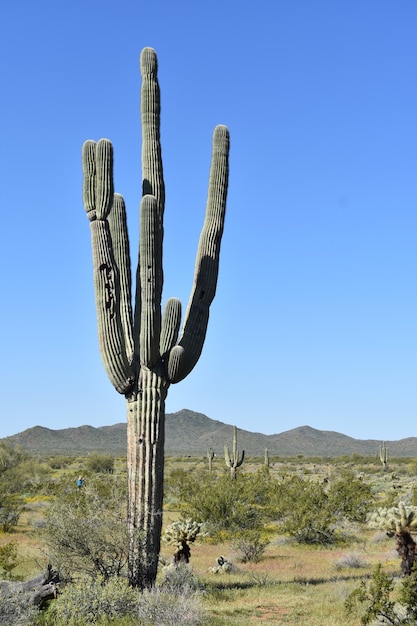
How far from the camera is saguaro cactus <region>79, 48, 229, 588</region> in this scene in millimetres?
10156

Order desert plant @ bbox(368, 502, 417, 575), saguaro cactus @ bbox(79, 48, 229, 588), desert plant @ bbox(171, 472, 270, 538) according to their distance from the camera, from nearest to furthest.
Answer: desert plant @ bbox(368, 502, 417, 575) < saguaro cactus @ bbox(79, 48, 229, 588) < desert plant @ bbox(171, 472, 270, 538)

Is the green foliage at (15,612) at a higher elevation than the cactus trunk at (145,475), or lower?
lower

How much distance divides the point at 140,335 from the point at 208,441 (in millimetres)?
116201

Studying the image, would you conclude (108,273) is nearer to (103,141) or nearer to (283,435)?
(103,141)

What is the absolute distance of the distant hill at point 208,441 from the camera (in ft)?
377

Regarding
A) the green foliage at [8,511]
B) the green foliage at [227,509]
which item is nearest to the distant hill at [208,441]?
the green foliage at [8,511]

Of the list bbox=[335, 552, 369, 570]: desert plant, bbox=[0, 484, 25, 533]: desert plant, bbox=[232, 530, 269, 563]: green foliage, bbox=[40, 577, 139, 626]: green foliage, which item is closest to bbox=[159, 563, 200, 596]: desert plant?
bbox=[40, 577, 139, 626]: green foliage

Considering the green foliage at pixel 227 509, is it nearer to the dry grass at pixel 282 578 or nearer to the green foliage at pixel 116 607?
the dry grass at pixel 282 578

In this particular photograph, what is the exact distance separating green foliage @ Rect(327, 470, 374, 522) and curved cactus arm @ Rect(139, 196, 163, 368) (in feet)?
33.1

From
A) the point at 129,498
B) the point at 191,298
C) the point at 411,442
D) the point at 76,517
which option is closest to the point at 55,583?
the point at 76,517

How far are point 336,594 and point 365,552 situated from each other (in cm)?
624

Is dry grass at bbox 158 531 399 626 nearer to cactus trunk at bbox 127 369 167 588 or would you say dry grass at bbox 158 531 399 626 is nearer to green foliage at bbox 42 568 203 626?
green foliage at bbox 42 568 203 626

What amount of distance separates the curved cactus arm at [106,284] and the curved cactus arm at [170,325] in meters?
0.75

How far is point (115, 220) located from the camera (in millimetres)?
11438
